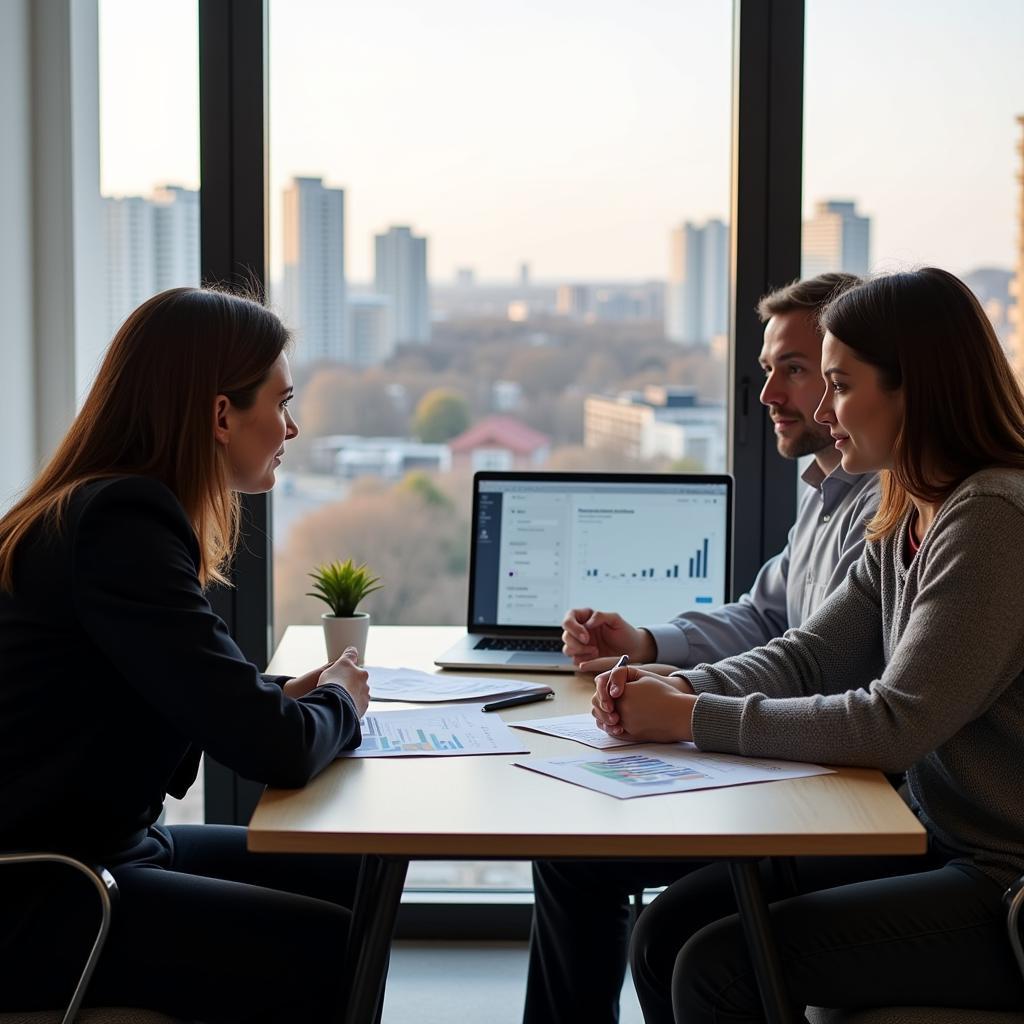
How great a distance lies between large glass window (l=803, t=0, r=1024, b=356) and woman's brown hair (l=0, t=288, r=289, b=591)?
5.08 feet

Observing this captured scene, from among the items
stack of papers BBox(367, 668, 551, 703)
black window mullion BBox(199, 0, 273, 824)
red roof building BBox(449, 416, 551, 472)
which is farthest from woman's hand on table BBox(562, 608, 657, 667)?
black window mullion BBox(199, 0, 273, 824)

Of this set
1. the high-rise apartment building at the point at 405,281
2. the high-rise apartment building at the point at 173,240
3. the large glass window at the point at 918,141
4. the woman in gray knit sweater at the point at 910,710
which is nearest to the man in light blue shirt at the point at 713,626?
the woman in gray knit sweater at the point at 910,710

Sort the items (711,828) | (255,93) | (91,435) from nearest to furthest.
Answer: (711,828), (91,435), (255,93)

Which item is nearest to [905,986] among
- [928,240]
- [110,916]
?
[110,916]

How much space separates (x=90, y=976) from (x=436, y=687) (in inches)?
29.8

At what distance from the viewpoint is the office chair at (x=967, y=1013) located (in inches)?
54.9

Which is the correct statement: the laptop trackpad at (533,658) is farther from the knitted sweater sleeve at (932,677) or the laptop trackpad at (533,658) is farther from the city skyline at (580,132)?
the city skyline at (580,132)

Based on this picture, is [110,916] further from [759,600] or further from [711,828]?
[759,600]

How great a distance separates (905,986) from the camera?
1437 mm

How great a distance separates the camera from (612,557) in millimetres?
2525

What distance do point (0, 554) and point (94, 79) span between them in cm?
162

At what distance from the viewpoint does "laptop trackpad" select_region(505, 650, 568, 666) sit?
225cm

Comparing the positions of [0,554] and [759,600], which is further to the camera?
[759,600]

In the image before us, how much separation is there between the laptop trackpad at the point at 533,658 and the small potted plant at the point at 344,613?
0.27 m
